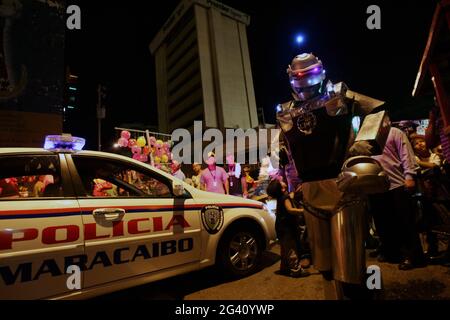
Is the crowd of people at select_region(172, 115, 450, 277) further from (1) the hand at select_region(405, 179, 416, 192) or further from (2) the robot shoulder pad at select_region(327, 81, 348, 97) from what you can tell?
(2) the robot shoulder pad at select_region(327, 81, 348, 97)

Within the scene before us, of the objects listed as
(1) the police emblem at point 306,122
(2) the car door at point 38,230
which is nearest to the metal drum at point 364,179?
(1) the police emblem at point 306,122

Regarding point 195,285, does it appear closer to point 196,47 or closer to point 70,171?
point 70,171

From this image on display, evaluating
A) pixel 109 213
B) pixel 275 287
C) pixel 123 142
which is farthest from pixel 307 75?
pixel 123 142

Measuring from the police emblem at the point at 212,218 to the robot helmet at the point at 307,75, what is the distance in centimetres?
182

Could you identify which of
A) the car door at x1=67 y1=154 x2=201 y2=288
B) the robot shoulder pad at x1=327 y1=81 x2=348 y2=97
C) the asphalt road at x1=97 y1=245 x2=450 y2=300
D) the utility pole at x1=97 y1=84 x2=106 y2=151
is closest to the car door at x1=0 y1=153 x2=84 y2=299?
the car door at x1=67 y1=154 x2=201 y2=288

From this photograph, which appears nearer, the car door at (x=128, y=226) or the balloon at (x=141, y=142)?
the car door at (x=128, y=226)

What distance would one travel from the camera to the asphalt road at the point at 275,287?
3.15 m

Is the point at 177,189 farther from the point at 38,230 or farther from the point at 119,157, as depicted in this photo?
the point at 38,230

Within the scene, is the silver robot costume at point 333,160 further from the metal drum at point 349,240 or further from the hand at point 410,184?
the hand at point 410,184

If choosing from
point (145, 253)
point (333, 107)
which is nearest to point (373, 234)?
point (333, 107)

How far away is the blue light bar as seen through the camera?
307 centimetres

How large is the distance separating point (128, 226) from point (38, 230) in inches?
31.6

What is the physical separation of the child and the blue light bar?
2.44m

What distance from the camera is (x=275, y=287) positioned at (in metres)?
3.58
